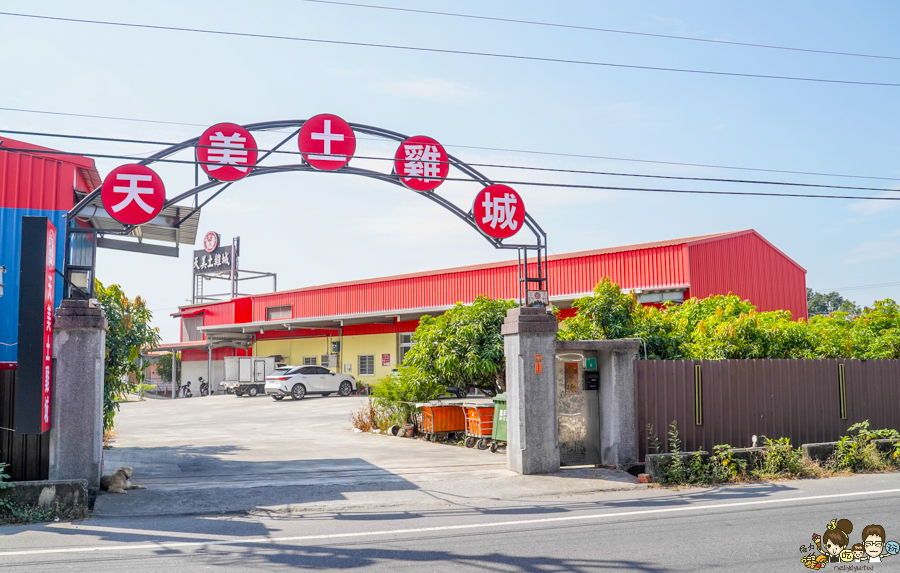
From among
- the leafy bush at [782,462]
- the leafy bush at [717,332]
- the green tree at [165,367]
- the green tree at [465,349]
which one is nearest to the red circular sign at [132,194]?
the green tree at [465,349]

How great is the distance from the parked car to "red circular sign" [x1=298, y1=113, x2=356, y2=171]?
70.4 feet

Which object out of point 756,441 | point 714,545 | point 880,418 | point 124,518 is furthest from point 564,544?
point 880,418

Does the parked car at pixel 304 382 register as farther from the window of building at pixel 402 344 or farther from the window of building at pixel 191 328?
the window of building at pixel 191 328

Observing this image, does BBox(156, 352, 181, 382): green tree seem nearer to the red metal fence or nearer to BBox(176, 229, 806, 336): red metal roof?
BBox(176, 229, 806, 336): red metal roof

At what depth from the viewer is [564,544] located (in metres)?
7.08

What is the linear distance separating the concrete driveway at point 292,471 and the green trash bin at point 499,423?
1.09 ft

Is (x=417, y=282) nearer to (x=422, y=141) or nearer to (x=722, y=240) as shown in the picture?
(x=722, y=240)

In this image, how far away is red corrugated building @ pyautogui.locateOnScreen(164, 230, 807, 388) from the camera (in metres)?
23.9

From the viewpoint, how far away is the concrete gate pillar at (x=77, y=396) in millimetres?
9766

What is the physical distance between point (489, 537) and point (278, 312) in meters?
32.9

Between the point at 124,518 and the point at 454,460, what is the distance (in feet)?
21.1

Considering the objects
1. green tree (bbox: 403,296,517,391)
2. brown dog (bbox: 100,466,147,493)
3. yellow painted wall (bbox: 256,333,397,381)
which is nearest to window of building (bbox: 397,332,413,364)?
yellow painted wall (bbox: 256,333,397,381)

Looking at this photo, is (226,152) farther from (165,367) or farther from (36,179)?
(165,367)

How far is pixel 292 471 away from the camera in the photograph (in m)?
12.5
